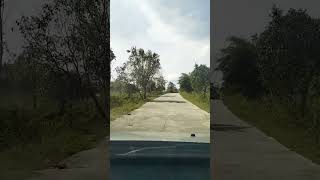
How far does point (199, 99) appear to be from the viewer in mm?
7156

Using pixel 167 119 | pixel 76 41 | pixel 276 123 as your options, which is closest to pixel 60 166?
pixel 76 41

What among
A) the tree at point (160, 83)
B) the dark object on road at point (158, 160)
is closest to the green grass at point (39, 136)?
the dark object on road at point (158, 160)

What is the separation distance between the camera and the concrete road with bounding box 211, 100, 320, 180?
4.13 m

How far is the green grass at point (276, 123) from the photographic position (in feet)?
14.8

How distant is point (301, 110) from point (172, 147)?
8.18 feet

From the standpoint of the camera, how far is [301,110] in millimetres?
4648

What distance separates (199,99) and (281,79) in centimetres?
247

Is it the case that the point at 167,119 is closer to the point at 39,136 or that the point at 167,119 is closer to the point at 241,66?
the point at 241,66

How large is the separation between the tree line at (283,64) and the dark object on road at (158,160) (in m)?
1.13

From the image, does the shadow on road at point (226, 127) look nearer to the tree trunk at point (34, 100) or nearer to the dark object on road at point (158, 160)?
the dark object on road at point (158, 160)

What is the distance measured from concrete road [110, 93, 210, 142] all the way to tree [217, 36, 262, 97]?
165 centimetres

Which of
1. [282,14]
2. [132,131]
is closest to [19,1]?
[282,14]

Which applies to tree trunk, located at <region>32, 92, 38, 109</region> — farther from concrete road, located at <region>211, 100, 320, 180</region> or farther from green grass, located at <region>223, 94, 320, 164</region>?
green grass, located at <region>223, 94, 320, 164</region>

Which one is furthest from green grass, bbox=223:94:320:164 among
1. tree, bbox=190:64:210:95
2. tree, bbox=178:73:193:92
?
tree, bbox=178:73:193:92
